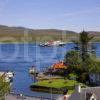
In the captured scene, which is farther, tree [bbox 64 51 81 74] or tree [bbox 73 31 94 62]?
tree [bbox 73 31 94 62]

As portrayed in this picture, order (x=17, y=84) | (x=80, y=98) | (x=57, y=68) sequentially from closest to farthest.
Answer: (x=80, y=98) → (x=17, y=84) → (x=57, y=68)

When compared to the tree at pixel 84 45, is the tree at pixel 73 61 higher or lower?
lower

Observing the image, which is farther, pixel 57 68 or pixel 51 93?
pixel 57 68

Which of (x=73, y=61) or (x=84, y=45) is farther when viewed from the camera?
(x=84, y=45)

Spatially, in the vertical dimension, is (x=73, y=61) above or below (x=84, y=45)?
below

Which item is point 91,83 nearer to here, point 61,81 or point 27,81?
point 61,81

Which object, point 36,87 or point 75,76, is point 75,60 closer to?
point 75,76

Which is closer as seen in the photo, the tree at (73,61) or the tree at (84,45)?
the tree at (73,61)

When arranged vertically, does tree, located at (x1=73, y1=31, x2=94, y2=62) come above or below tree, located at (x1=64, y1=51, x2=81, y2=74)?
above

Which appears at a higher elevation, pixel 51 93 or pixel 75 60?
pixel 75 60

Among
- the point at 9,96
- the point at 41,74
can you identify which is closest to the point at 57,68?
the point at 41,74

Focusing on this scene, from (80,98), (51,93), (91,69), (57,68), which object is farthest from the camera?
(57,68)

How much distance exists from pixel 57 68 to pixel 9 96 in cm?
3647

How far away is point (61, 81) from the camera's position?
7988 cm
